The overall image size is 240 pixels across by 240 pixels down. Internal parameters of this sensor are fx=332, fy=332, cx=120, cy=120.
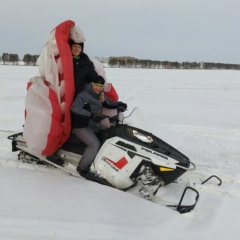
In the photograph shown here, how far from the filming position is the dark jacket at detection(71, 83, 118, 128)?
3816 mm

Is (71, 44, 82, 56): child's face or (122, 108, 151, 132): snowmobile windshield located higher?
(71, 44, 82, 56): child's face

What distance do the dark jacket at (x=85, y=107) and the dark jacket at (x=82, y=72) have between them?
128 millimetres

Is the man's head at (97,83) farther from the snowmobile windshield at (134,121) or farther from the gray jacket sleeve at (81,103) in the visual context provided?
the snowmobile windshield at (134,121)

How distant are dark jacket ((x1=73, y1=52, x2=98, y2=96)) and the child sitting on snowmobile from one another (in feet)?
0.42

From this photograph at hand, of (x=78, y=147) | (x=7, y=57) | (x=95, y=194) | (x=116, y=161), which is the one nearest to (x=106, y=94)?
(x=78, y=147)

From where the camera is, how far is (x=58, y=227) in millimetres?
2883

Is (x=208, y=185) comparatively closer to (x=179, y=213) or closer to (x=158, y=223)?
(x=179, y=213)

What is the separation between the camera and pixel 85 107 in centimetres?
395

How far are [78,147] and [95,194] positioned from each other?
2.44 ft

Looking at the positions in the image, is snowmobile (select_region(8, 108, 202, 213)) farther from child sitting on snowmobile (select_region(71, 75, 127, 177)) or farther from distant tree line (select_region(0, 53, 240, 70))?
distant tree line (select_region(0, 53, 240, 70))

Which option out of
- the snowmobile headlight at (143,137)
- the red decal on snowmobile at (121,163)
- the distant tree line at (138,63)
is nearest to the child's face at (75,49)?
the snowmobile headlight at (143,137)

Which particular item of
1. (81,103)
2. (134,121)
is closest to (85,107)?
(81,103)

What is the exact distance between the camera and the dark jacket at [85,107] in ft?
12.5

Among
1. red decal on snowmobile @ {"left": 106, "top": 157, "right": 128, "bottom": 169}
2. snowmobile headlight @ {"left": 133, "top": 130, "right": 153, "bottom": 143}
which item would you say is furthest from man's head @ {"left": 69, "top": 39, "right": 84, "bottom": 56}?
red decal on snowmobile @ {"left": 106, "top": 157, "right": 128, "bottom": 169}
